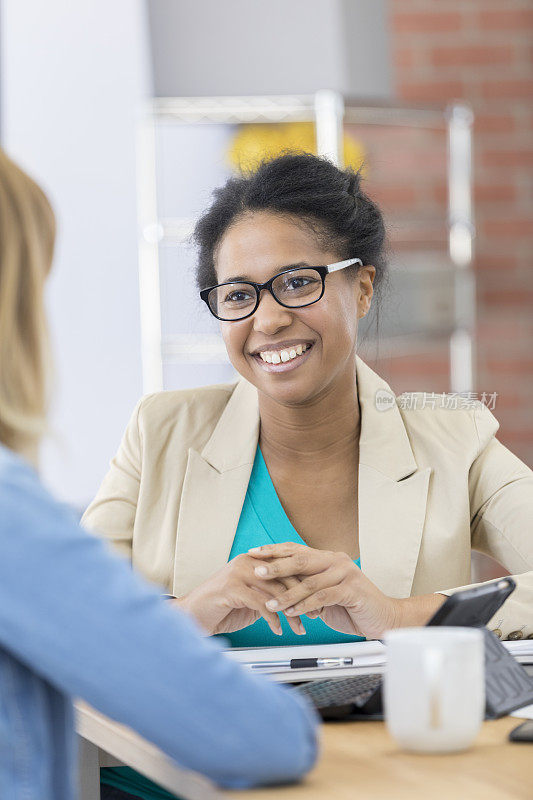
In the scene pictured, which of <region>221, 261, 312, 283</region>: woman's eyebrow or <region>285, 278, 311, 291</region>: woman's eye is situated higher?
<region>221, 261, 312, 283</region>: woman's eyebrow

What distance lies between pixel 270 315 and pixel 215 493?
12.1 inches

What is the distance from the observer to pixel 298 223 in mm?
1768

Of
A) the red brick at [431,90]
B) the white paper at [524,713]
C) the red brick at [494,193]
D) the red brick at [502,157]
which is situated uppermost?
the red brick at [431,90]

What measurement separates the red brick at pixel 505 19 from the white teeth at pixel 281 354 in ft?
8.78

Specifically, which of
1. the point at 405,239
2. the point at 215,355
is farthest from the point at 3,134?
the point at 405,239

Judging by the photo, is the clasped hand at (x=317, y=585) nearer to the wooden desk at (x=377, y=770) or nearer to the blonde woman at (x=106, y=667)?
the wooden desk at (x=377, y=770)

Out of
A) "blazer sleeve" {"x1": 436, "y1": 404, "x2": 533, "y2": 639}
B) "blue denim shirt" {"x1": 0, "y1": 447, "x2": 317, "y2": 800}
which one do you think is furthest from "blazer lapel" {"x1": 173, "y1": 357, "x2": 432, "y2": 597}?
"blue denim shirt" {"x1": 0, "y1": 447, "x2": 317, "y2": 800}

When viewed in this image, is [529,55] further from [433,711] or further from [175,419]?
[433,711]

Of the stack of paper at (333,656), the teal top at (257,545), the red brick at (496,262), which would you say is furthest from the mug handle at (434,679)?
the red brick at (496,262)

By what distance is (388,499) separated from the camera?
5.75ft

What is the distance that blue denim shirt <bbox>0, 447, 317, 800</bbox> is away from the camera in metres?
0.80

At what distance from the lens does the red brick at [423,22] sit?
395 centimetres

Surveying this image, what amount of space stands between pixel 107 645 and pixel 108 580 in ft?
0.16

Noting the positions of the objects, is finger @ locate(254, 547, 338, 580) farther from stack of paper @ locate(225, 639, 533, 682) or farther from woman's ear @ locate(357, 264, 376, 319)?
woman's ear @ locate(357, 264, 376, 319)
